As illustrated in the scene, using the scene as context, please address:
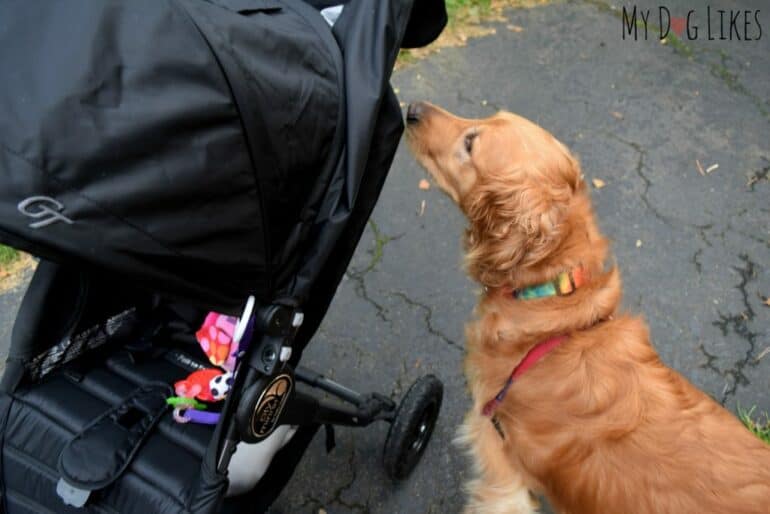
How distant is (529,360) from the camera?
1.86 meters

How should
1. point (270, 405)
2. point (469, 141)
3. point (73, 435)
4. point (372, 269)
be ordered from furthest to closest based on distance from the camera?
point (372, 269), point (469, 141), point (73, 435), point (270, 405)

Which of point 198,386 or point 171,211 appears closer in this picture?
point 171,211

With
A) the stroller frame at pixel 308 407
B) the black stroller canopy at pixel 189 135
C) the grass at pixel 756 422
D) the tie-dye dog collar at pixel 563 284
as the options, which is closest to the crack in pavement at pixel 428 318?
the stroller frame at pixel 308 407

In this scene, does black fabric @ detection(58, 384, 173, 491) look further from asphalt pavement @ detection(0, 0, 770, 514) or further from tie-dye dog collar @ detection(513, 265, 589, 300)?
tie-dye dog collar @ detection(513, 265, 589, 300)

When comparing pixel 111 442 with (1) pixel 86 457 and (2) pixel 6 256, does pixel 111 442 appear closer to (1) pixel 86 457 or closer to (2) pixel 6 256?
(1) pixel 86 457

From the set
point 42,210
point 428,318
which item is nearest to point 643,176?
point 428,318

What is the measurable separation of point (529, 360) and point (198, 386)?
100 cm

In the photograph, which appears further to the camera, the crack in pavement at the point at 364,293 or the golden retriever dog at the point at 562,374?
the crack in pavement at the point at 364,293

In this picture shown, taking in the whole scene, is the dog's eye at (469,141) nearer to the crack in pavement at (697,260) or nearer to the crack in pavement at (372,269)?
the crack in pavement at (372,269)

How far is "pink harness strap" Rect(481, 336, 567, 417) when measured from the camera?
6.02 feet

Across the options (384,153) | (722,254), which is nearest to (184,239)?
(384,153)

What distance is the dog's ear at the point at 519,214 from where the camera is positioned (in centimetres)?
181

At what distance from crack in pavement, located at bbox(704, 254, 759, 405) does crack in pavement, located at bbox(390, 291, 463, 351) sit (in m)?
1.23

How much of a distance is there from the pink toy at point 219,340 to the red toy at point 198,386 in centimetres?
5
